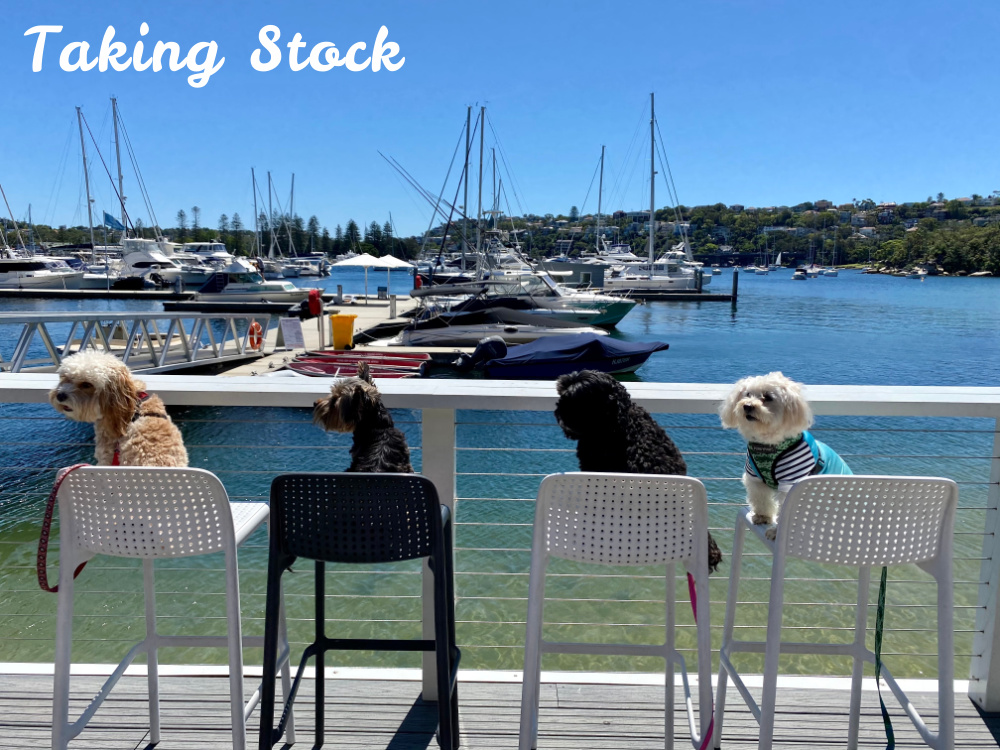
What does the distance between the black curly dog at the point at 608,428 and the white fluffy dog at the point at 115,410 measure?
3.62 ft

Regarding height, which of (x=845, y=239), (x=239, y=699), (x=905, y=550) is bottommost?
(x=239, y=699)

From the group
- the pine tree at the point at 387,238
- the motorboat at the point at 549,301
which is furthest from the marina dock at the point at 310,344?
the pine tree at the point at 387,238

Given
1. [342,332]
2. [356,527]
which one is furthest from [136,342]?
[356,527]

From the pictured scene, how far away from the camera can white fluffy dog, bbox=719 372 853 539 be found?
5.80ft

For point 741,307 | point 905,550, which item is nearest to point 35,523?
point 905,550

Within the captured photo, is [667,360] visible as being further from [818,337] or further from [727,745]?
[727,745]

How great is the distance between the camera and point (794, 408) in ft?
5.82

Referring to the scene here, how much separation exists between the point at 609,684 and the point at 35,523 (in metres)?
6.40

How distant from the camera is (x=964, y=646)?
4074 mm

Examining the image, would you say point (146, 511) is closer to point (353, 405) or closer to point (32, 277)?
point (353, 405)

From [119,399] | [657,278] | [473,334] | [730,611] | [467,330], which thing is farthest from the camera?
[657,278]

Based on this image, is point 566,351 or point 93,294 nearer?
point 566,351

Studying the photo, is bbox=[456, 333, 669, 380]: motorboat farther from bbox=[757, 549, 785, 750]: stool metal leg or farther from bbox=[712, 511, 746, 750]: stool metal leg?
bbox=[757, 549, 785, 750]: stool metal leg

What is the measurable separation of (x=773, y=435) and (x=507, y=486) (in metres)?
6.06
